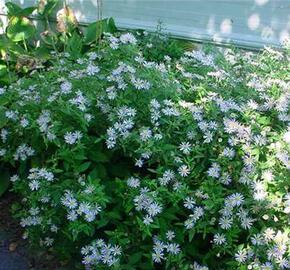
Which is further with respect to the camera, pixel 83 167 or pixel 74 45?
pixel 74 45

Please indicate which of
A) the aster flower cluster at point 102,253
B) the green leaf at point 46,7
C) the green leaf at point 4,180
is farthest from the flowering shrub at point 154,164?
the green leaf at point 46,7

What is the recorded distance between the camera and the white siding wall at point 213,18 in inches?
204

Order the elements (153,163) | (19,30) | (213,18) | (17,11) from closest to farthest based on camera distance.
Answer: (153,163) → (213,18) → (19,30) → (17,11)

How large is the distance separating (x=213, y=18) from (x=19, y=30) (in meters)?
2.52

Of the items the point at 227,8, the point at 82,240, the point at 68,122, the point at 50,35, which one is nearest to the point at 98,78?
the point at 68,122

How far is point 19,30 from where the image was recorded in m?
6.62

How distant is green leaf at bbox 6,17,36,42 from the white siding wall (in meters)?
1.01

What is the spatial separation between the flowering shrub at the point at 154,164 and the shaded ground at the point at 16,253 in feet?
0.60

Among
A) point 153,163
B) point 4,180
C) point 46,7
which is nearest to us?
point 153,163

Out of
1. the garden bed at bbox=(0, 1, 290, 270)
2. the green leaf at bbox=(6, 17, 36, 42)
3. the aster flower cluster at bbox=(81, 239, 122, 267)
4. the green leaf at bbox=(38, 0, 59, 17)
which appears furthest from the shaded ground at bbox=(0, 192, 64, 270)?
the green leaf at bbox=(38, 0, 59, 17)

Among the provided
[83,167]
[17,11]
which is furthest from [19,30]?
[83,167]

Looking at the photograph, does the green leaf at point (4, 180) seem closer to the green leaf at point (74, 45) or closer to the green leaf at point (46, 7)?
the green leaf at point (74, 45)

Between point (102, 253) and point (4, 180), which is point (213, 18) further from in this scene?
point (102, 253)

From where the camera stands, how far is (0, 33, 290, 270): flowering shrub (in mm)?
2861
